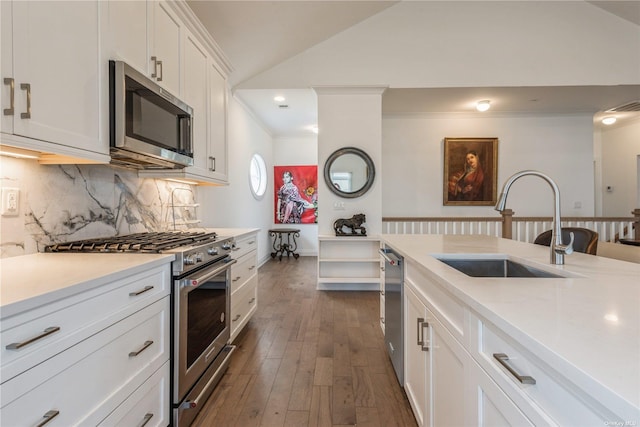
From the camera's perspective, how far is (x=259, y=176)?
6.29 meters

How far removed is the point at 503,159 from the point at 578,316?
543 cm

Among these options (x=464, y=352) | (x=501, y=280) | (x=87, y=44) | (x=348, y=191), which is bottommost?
(x=464, y=352)

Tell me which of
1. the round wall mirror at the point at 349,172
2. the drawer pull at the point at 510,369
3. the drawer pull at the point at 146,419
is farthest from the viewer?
the round wall mirror at the point at 349,172

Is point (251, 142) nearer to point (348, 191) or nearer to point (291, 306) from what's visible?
point (348, 191)

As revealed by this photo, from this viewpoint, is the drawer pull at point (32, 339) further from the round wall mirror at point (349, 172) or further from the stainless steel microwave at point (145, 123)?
the round wall mirror at point (349, 172)

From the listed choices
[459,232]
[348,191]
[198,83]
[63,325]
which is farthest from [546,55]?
[63,325]

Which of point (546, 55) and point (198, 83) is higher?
point (546, 55)

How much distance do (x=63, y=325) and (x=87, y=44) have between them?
3.91 feet

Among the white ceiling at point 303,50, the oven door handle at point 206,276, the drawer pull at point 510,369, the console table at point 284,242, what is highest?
the white ceiling at point 303,50

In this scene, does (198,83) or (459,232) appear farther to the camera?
(459,232)

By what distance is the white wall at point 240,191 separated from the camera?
12.2 ft

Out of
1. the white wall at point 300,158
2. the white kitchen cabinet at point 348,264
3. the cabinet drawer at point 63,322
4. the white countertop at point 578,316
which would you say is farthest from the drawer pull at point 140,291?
the white wall at point 300,158

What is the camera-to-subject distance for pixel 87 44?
52.8 inches

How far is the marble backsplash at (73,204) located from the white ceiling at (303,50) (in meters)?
1.79
